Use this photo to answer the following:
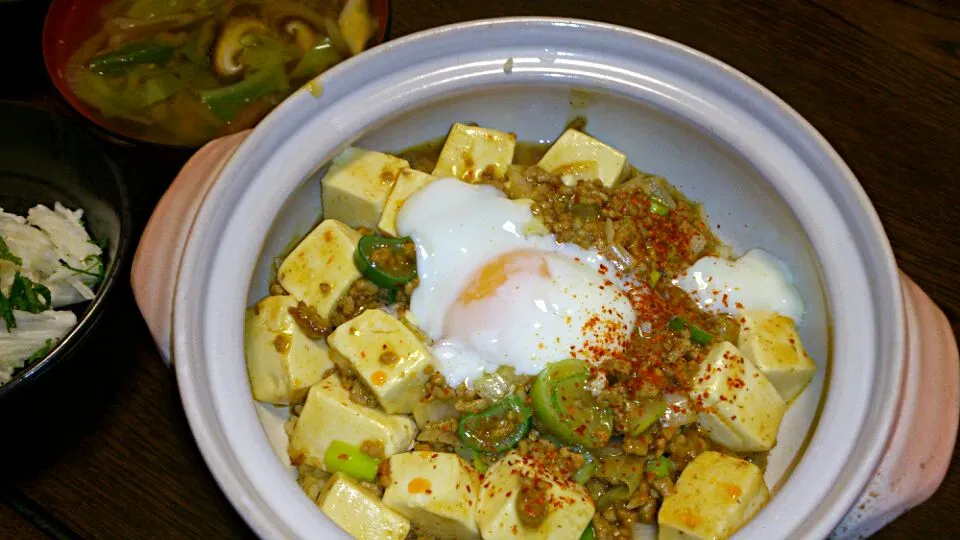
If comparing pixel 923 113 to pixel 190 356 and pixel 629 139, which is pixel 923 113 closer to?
pixel 629 139

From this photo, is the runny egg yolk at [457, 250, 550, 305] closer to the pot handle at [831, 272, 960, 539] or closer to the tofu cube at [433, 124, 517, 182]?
the tofu cube at [433, 124, 517, 182]

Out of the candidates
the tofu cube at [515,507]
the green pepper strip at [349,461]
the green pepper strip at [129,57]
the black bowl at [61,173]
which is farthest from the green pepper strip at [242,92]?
the tofu cube at [515,507]

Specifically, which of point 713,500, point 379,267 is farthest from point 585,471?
point 379,267

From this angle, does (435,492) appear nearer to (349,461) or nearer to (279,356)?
(349,461)

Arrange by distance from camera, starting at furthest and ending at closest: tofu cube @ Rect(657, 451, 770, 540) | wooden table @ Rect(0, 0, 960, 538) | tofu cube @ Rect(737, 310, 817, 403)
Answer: wooden table @ Rect(0, 0, 960, 538)
tofu cube @ Rect(737, 310, 817, 403)
tofu cube @ Rect(657, 451, 770, 540)

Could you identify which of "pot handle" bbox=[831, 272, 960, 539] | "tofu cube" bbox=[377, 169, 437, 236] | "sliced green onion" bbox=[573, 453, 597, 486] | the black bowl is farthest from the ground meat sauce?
the black bowl

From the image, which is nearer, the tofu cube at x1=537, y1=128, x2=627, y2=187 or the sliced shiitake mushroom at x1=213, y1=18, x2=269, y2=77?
the tofu cube at x1=537, y1=128, x2=627, y2=187
